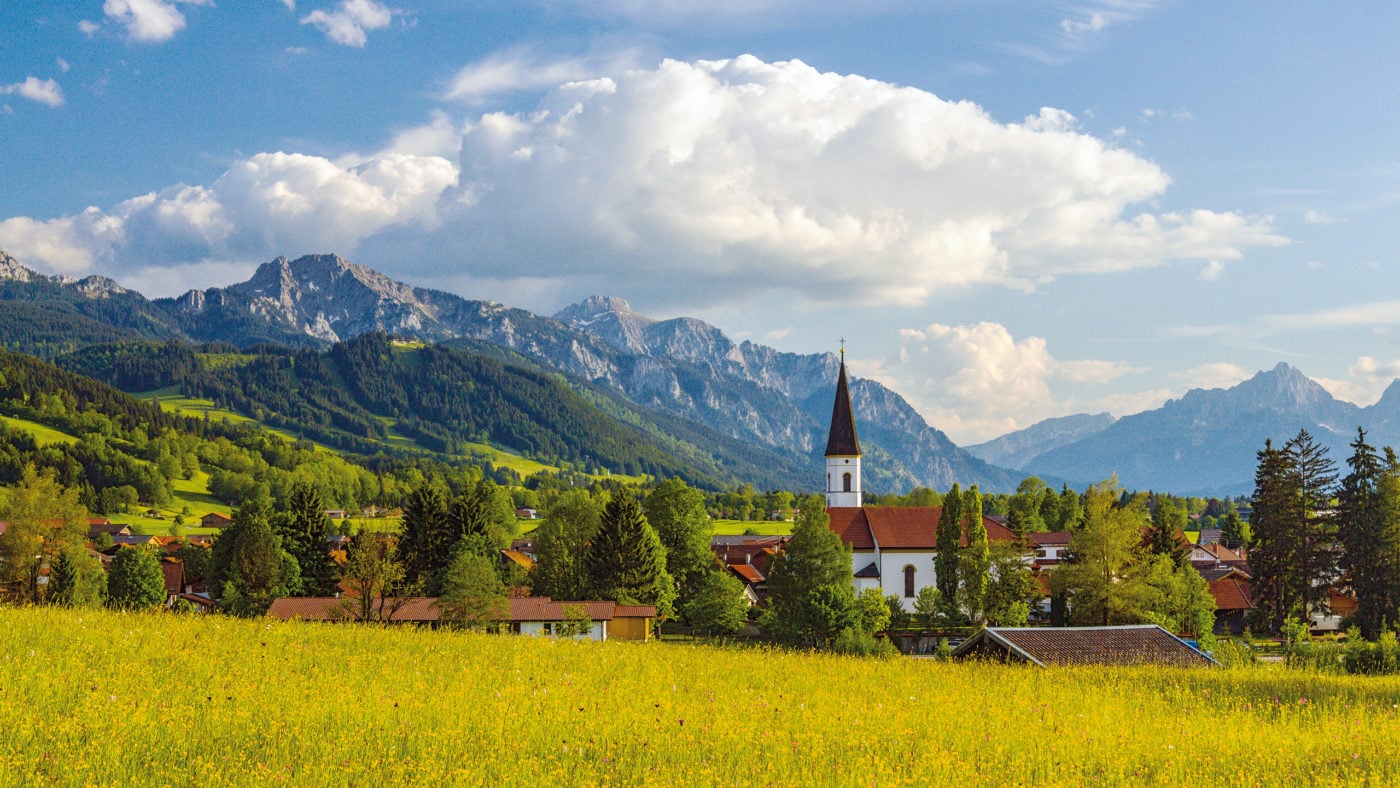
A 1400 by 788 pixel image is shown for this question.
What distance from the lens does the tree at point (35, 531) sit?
65.4 m

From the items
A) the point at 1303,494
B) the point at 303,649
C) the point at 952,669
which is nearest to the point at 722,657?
the point at 952,669

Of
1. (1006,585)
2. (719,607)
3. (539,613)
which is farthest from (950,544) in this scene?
(539,613)

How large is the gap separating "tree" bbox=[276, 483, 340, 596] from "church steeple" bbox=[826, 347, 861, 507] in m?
51.1

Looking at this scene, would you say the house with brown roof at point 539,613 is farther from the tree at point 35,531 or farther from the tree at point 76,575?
the tree at point 35,531

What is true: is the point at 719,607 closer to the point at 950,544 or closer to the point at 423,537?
the point at 950,544

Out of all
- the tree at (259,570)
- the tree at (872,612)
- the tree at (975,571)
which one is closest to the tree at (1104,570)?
the tree at (975,571)

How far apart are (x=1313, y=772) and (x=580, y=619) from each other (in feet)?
156

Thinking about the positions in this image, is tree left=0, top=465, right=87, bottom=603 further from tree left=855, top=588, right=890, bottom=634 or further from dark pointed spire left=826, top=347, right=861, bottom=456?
dark pointed spire left=826, top=347, right=861, bottom=456

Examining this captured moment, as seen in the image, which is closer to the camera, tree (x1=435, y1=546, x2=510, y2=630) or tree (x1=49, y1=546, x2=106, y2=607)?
tree (x1=435, y1=546, x2=510, y2=630)

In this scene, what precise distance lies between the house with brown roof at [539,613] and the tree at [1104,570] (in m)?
27.5

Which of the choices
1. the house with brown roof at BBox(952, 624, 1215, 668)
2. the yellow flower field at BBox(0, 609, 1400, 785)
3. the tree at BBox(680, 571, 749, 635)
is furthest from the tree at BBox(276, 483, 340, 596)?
the yellow flower field at BBox(0, 609, 1400, 785)

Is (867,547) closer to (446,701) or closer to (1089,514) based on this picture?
(1089,514)

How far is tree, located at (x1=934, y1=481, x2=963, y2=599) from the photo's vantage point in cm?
7419

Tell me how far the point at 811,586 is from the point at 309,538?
3954cm
